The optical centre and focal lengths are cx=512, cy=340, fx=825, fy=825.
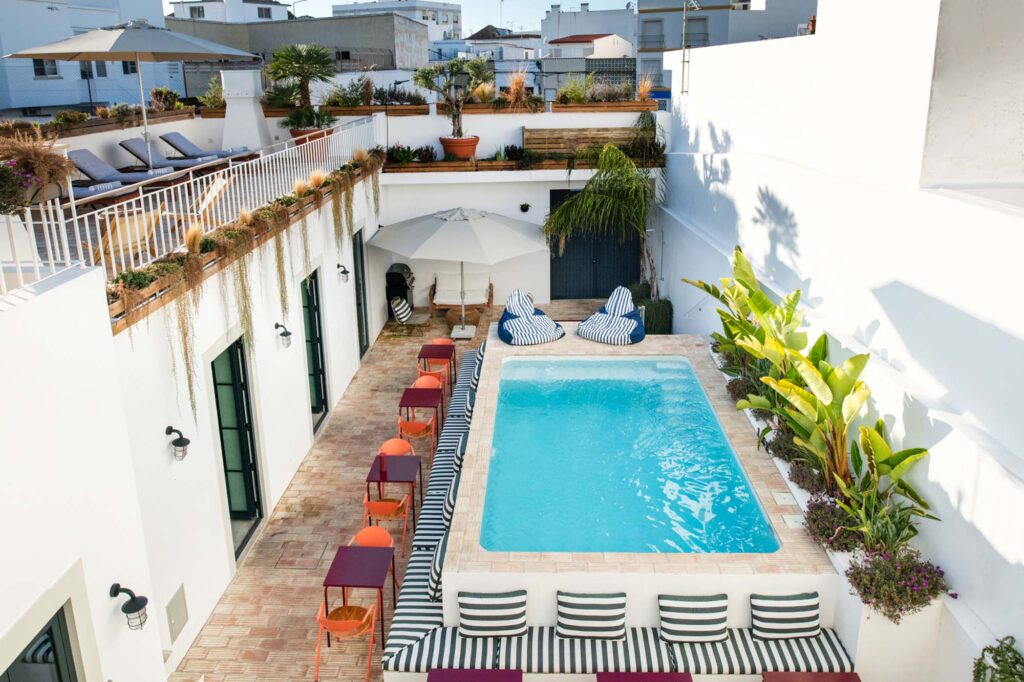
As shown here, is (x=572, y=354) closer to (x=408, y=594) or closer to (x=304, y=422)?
(x=304, y=422)

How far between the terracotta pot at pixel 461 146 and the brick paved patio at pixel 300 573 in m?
6.75

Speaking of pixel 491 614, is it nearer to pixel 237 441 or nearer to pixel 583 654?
pixel 583 654

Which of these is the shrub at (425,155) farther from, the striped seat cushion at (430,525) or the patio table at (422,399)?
the striped seat cushion at (430,525)

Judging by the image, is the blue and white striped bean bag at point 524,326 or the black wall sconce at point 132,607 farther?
the blue and white striped bean bag at point 524,326

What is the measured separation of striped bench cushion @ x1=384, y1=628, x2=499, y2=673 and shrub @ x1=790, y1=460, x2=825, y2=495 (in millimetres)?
3768

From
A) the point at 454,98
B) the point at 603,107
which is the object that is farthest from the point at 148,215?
the point at 603,107

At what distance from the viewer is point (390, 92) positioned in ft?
63.7

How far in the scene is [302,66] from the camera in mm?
18234

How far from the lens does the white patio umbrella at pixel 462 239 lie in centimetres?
1566

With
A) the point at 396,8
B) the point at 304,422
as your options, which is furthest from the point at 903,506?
the point at 396,8

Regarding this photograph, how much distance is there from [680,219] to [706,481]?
835cm

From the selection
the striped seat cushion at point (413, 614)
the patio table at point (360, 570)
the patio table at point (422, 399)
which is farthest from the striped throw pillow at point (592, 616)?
the patio table at point (422, 399)

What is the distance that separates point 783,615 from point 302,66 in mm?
15486

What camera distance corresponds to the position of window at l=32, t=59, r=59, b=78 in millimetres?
27000
